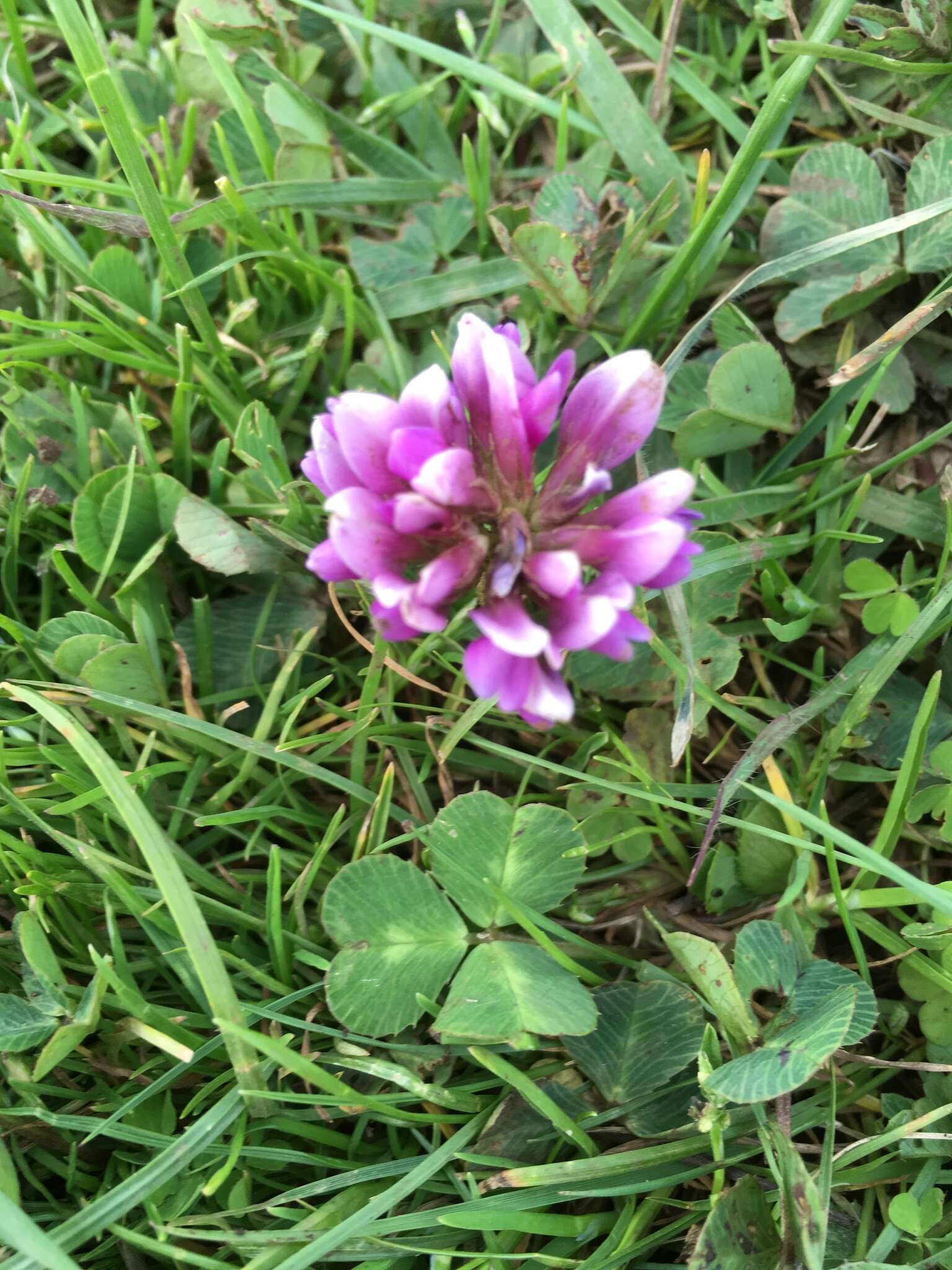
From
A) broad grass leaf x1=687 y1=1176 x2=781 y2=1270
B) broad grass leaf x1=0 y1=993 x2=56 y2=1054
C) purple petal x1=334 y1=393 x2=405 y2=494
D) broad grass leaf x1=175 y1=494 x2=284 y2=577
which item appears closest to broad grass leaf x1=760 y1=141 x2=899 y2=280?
purple petal x1=334 y1=393 x2=405 y2=494

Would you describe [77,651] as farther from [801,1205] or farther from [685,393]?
[801,1205]

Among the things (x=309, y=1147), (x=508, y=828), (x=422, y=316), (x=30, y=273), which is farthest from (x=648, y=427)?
(x=30, y=273)

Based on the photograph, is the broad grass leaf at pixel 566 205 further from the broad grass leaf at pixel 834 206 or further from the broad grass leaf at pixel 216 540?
the broad grass leaf at pixel 216 540

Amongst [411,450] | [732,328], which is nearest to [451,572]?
[411,450]

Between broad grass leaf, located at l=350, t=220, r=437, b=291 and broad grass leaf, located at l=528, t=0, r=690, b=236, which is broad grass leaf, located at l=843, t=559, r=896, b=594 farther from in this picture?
broad grass leaf, located at l=350, t=220, r=437, b=291

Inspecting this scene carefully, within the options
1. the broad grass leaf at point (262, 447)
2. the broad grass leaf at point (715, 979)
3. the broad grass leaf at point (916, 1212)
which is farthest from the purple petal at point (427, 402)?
the broad grass leaf at point (916, 1212)

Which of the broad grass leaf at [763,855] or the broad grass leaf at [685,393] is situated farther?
the broad grass leaf at [685,393]
